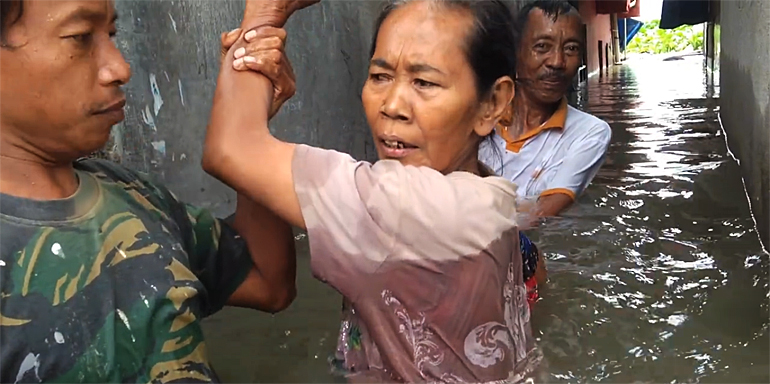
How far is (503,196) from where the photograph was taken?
183 cm

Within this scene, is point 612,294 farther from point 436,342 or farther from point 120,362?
point 120,362

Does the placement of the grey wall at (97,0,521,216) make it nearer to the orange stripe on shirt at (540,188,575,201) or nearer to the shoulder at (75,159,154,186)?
the orange stripe on shirt at (540,188,575,201)

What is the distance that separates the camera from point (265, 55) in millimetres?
1801

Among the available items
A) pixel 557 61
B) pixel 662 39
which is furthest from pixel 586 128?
pixel 662 39

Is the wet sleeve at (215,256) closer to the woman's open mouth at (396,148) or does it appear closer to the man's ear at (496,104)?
the woman's open mouth at (396,148)

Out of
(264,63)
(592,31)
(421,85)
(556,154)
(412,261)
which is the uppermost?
(264,63)

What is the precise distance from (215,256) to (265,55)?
0.49 meters

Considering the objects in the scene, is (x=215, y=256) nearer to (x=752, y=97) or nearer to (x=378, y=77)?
(x=378, y=77)

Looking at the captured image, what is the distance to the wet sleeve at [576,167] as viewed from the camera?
3.74 metres

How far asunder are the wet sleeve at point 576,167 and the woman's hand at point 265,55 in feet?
7.05

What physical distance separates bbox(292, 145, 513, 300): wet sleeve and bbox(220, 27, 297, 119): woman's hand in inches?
9.4

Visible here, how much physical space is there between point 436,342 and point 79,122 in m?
0.90

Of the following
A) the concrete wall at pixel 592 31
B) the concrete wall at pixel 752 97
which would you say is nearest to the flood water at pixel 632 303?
the concrete wall at pixel 752 97

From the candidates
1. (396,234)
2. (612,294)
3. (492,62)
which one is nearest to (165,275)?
(396,234)
